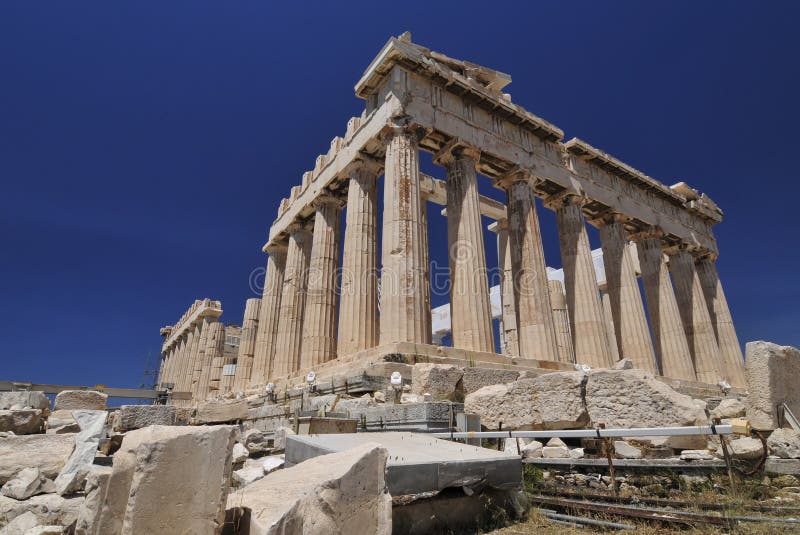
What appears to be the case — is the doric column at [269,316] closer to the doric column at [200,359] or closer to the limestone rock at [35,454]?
the doric column at [200,359]

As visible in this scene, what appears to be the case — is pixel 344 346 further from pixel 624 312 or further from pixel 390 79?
pixel 624 312

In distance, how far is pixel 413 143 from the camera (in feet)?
51.6

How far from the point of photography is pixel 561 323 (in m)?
20.5

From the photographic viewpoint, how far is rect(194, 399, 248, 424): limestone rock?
12141mm

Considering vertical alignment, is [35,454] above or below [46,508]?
above

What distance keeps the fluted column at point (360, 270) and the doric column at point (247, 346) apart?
12.4 metres

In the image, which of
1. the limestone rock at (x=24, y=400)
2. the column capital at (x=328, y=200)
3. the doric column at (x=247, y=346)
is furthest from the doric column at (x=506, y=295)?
the limestone rock at (x=24, y=400)

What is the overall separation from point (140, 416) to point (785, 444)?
30.4 feet

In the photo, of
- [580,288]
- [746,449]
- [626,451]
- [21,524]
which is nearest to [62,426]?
[21,524]

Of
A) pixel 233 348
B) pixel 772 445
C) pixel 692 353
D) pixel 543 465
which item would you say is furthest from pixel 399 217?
pixel 233 348

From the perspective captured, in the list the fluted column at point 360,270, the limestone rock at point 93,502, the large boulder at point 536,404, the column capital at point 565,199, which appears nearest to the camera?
the limestone rock at point 93,502

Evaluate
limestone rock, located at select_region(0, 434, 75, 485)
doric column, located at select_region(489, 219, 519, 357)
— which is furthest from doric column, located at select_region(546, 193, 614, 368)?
limestone rock, located at select_region(0, 434, 75, 485)

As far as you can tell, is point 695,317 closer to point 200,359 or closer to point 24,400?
point 24,400

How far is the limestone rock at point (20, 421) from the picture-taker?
20.7 feet
